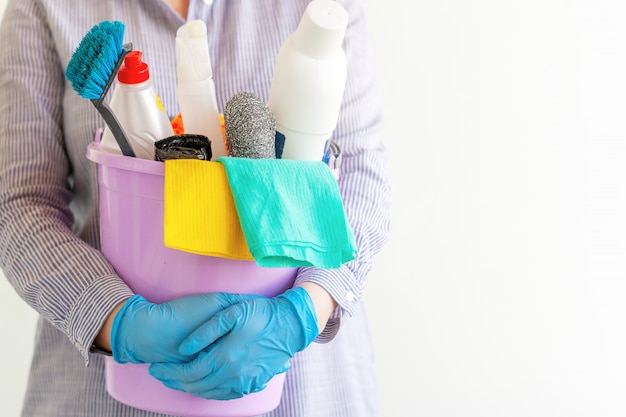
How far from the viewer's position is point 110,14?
83 cm

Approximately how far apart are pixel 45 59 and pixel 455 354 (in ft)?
2.77

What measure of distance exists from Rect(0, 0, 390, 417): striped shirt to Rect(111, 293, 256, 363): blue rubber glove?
0.12 metres

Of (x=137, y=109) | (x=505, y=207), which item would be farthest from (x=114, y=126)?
(x=505, y=207)

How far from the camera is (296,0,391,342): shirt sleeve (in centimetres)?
70

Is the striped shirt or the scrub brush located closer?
the scrub brush

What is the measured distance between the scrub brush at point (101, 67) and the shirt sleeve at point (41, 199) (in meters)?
0.15

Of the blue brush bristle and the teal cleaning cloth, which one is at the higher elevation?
the blue brush bristle

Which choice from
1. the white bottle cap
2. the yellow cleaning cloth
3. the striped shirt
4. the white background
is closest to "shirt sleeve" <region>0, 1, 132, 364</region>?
the striped shirt

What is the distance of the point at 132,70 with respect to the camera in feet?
1.83

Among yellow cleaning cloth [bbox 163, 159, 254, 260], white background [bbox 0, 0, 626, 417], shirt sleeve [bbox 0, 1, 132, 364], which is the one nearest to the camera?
yellow cleaning cloth [bbox 163, 159, 254, 260]

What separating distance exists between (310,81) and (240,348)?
23 cm

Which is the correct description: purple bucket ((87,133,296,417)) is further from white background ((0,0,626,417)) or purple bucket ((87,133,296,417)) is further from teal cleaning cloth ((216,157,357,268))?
white background ((0,0,626,417))

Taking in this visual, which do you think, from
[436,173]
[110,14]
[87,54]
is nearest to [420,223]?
[436,173]

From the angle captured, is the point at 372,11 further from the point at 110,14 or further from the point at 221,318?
the point at 221,318
